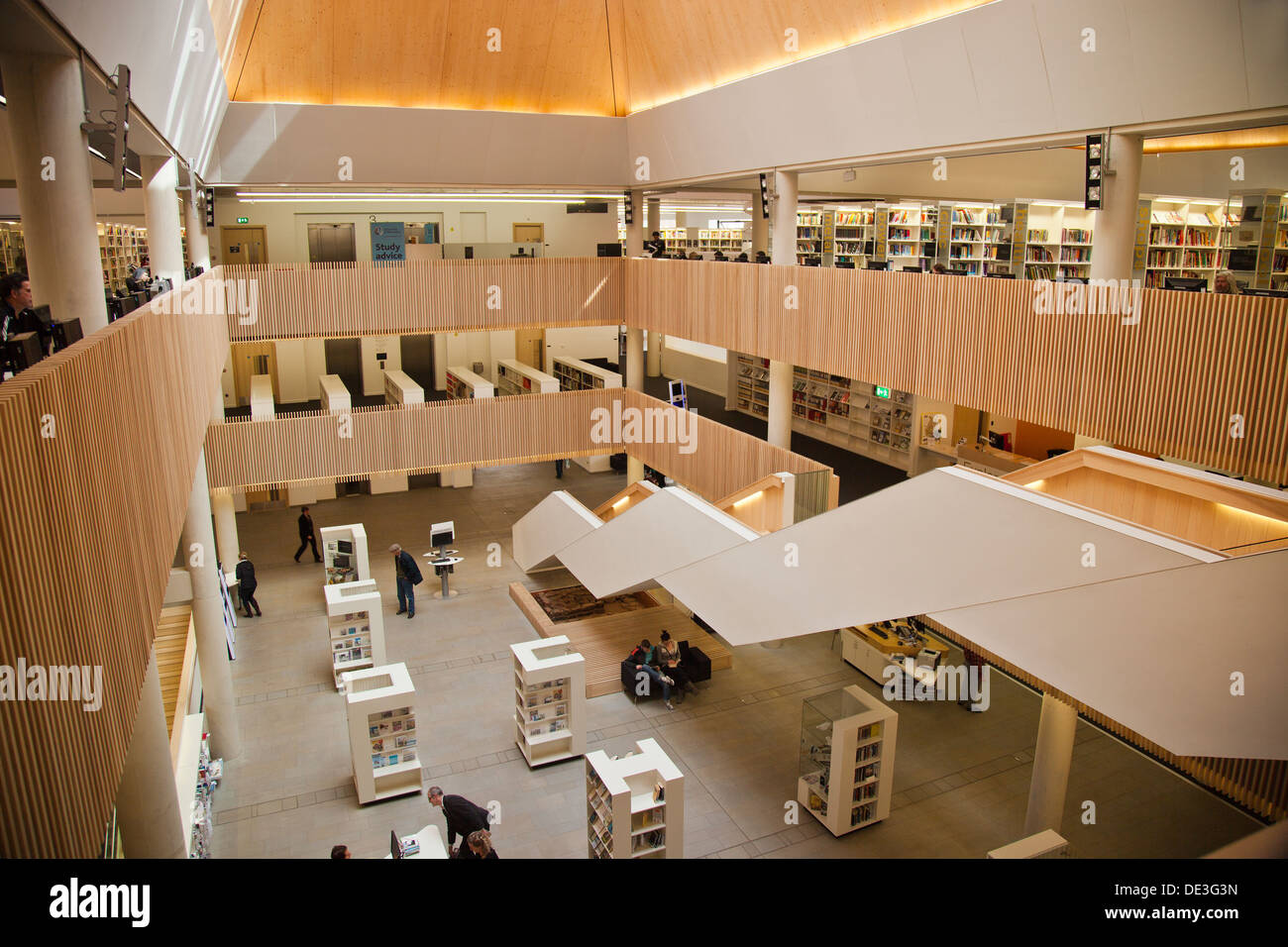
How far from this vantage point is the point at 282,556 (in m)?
20.7

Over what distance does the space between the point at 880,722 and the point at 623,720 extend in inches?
168

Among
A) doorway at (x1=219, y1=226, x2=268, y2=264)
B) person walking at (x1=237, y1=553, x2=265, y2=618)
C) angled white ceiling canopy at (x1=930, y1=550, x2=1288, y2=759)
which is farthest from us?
doorway at (x1=219, y1=226, x2=268, y2=264)

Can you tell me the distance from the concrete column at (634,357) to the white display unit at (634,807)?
13.5 m

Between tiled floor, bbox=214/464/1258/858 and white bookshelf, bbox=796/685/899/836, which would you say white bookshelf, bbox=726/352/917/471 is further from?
white bookshelf, bbox=796/685/899/836

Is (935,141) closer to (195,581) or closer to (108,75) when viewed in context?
(108,75)

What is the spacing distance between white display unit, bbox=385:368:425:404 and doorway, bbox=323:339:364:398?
3173mm

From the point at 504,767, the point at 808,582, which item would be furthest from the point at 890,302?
the point at 504,767

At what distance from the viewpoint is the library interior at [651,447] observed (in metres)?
6.04

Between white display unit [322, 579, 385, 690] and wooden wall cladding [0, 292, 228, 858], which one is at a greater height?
wooden wall cladding [0, 292, 228, 858]

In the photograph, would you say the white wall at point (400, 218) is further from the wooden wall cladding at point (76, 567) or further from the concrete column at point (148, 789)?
the wooden wall cladding at point (76, 567)

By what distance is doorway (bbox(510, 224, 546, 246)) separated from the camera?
2747 cm

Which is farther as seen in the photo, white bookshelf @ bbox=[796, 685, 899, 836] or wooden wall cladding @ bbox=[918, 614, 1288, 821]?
white bookshelf @ bbox=[796, 685, 899, 836]

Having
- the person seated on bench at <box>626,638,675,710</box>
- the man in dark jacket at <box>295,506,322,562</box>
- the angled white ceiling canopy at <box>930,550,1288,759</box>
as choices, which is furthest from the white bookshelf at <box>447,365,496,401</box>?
the angled white ceiling canopy at <box>930,550,1288,759</box>

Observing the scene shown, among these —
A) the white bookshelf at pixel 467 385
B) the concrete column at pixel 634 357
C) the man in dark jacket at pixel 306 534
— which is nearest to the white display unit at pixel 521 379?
the white bookshelf at pixel 467 385
